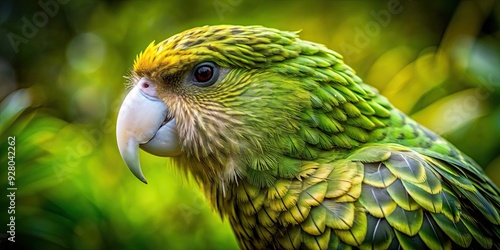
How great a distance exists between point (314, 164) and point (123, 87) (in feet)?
5.41

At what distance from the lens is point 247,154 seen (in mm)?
1340

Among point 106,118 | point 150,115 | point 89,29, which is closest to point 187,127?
point 150,115

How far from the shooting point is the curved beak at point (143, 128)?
A: 131 centimetres

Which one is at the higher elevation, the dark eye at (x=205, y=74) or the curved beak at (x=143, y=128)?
the dark eye at (x=205, y=74)

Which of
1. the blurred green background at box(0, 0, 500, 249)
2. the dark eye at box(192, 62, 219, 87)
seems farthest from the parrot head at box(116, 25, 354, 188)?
the blurred green background at box(0, 0, 500, 249)

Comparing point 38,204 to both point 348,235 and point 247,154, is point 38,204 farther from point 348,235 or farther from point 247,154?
point 348,235

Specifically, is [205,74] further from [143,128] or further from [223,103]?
[143,128]

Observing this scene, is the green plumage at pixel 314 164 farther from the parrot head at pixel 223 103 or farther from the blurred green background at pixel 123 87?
the blurred green background at pixel 123 87

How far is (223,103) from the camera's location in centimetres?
133

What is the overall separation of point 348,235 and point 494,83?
172 centimetres

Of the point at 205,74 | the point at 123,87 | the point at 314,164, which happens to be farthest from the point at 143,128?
the point at 123,87

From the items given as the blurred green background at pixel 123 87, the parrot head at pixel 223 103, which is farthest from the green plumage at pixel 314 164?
the blurred green background at pixel 123 87

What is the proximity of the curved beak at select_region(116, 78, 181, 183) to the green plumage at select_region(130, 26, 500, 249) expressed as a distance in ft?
0.14

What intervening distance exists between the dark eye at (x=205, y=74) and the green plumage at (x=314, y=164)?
0.02 meters
